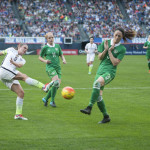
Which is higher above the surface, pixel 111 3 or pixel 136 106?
pixel 111 3

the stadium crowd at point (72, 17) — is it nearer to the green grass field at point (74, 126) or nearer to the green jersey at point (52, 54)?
the green jersey at point (52, 54)

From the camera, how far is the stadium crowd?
48.1 m

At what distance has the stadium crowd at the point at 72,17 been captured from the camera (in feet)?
158

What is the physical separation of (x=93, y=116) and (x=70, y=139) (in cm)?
260

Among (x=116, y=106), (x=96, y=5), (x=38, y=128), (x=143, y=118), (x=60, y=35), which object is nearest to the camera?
(x=38, y=128)

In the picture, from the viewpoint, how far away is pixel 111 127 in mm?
8164

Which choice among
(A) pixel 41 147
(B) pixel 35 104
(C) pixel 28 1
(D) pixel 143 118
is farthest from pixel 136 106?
(C) pixel 28 1

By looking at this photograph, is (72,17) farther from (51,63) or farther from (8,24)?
(51,63)

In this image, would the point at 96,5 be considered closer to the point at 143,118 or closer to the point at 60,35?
the point at 60,35

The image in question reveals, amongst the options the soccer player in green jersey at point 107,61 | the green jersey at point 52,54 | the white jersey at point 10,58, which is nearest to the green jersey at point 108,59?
the soccer player in green jersey at point 107,61

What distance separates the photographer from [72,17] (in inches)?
2032

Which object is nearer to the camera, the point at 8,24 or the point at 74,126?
the point at 74,126

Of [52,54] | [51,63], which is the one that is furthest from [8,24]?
[51,63]

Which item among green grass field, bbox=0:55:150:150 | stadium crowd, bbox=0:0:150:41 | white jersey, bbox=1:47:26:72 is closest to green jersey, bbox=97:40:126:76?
green grass field, bbox=0:55:150:150
